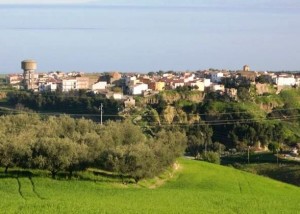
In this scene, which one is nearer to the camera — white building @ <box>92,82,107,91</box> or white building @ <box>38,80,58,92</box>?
white building @ <box>92,82,107,91</box>

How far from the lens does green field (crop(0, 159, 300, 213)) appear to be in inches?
831

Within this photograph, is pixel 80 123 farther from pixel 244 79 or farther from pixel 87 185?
pixel 244 79

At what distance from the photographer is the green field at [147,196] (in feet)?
69.3

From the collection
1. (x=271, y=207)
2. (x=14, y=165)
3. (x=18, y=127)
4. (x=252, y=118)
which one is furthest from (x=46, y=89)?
(x=271, y=207)

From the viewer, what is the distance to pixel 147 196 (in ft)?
86.1

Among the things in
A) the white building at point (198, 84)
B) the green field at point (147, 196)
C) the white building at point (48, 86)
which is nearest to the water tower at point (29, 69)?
the white building at point (48, 86)

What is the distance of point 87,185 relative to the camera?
97.0ft

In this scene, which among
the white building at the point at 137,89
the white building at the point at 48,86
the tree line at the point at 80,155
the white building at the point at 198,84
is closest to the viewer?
the tree line at the point at 80,155

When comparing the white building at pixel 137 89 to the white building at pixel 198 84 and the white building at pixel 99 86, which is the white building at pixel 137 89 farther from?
the white building at pixel 198 84

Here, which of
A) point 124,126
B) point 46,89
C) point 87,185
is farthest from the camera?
point 46,89

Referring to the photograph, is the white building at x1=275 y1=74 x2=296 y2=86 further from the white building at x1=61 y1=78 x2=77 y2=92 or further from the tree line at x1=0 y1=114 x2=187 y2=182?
the tree line at x1=0 y1=114 x2=187 y2=182

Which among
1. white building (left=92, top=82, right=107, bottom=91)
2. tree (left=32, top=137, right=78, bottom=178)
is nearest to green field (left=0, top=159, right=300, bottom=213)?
tree (left=32, top=137, right=78, bottom=178)

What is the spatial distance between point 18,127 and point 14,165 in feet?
30.7

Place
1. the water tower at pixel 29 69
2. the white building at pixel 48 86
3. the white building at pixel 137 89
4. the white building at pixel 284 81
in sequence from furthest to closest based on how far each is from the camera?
the water tower at pixel 29 69, the white building at pixel 284 81, the white building at pixel 48 86, the white building at pixel 137 89
